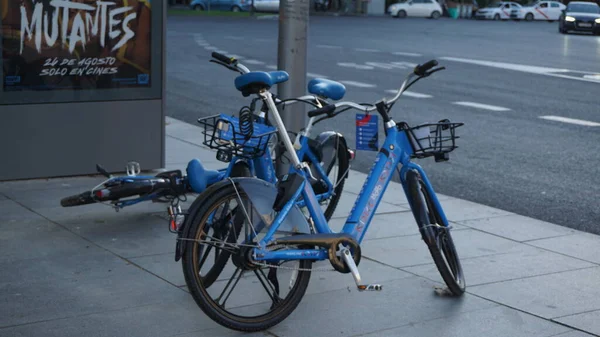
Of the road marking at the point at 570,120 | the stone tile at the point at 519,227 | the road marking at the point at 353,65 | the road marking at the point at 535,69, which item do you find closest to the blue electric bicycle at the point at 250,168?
the stone tile at the point at 519,227

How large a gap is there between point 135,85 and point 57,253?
2.91m

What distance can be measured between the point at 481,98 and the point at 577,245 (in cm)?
991

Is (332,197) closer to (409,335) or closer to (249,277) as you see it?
(249,277)

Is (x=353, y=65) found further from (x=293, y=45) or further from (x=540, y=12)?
(x=540, y=12)

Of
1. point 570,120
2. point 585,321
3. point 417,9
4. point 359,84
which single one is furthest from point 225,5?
point 585,321

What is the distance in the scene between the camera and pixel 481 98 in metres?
16.7

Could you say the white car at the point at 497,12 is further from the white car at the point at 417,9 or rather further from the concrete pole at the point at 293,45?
the concrete pole at the point at 293,45

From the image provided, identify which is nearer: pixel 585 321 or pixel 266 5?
pixel 585 321

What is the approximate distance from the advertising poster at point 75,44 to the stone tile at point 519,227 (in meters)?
3.32

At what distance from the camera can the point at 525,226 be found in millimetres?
7539

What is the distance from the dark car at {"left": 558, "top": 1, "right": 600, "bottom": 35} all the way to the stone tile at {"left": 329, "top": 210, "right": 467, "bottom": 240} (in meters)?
36.4

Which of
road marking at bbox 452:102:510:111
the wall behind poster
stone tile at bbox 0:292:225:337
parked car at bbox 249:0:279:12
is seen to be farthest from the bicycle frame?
parked car at bbox 249:0:279:12

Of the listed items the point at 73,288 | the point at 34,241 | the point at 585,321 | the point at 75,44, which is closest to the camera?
the point at 585,321

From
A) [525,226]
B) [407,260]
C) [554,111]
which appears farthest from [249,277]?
[554,111]
